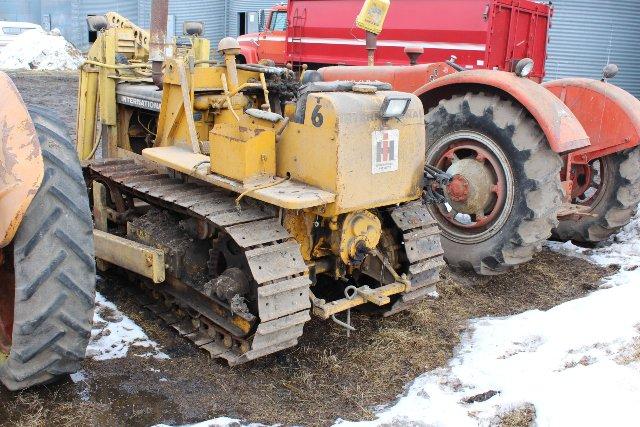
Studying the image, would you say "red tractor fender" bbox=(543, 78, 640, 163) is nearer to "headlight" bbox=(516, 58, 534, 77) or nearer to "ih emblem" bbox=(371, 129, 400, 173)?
"headlight" bbox=(516, 58, 534, 77)

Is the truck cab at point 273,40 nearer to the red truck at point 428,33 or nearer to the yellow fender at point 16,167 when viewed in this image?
the red truck at point 428,33

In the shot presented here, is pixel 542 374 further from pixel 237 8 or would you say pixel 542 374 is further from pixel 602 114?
pixel 237 8

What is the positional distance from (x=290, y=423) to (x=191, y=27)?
4.24m

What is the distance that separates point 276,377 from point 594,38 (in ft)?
49.4

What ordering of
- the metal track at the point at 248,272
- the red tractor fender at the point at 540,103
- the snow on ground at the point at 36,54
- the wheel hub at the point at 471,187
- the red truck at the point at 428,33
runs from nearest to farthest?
the metal track at the point at 248,272 → the red tractor fender at the point at 540,103 → the wheel hub at the point at 471,187 → the red truck at the point at 428,33 → the snow on ground at the point at 36,54

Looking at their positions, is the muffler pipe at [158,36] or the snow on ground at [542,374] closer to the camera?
the snow on ground at [542,374]

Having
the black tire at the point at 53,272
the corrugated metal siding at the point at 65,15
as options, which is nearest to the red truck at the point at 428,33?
the black tire at the point at 53,272

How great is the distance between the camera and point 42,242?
3.08 meters

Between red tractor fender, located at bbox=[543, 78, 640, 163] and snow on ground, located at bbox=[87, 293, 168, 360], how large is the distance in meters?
4.37

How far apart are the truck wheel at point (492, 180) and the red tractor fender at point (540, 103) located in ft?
0.45

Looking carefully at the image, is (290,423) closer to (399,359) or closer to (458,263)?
(399,359)

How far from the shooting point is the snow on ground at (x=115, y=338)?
171 inches

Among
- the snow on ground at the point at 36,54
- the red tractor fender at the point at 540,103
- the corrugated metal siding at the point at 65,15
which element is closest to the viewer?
the red tractor fender at the point at 540,103

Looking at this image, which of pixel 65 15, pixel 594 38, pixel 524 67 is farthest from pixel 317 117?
pixel 65 15
